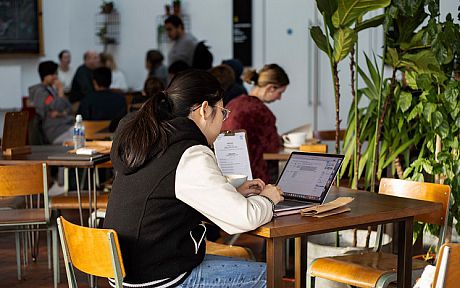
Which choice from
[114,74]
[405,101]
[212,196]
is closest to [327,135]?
[405,101]

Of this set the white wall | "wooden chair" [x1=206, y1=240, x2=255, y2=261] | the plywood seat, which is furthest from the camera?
the white wall

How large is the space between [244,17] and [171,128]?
7633 millimetres

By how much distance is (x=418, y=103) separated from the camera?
5.18 metres

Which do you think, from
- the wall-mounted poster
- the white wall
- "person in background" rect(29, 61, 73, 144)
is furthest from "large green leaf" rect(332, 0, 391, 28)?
the wall-mounted poster

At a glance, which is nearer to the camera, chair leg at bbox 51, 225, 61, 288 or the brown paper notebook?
the brown paper notebook

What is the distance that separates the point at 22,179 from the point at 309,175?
5.96 ft

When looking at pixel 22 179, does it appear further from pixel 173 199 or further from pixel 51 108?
pixel 51 108

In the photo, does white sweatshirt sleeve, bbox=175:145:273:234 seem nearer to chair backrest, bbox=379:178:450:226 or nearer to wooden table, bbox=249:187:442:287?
wooden table, bbox=249:187:442:287

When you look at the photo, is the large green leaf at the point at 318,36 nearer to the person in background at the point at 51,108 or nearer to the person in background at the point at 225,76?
the person in background at the point at 225,76

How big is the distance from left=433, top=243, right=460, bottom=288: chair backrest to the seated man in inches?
219

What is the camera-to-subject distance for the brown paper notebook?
3271 mm

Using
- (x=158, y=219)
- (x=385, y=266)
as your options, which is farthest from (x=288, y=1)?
(x=158, y=219)

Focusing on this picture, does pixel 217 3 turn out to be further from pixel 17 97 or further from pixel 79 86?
pixel 17 97

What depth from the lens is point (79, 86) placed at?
35.5ft
